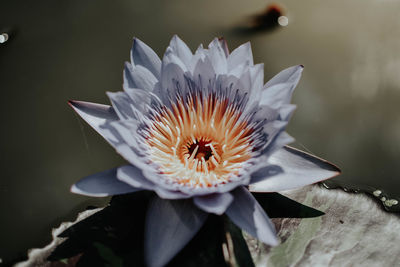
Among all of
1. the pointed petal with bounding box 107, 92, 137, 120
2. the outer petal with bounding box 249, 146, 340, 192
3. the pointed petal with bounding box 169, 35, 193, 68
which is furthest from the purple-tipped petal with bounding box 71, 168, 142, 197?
the pointed petal with bounding box 169, 35, 193, 68

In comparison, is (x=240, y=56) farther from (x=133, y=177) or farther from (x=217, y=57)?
(x=133, y=177)

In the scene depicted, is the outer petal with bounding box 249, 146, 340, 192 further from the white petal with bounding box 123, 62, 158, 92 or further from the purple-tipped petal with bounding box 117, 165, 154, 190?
the white petal with bounding box 123, 62, 158, 92

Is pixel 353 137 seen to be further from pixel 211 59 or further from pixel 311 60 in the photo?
pixel 211 59

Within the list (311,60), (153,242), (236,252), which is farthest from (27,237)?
(311,60)

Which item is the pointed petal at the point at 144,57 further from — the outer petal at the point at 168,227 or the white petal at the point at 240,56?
the outer petal at the point at 168,227

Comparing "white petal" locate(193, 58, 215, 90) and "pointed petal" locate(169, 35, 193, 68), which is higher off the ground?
"pointed petal" locate(169, 35, 193, 68)

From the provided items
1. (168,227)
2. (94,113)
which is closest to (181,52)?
(94,113)

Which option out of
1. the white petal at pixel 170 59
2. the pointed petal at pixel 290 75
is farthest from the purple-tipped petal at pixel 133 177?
the pointed petal at pixel 290 75
